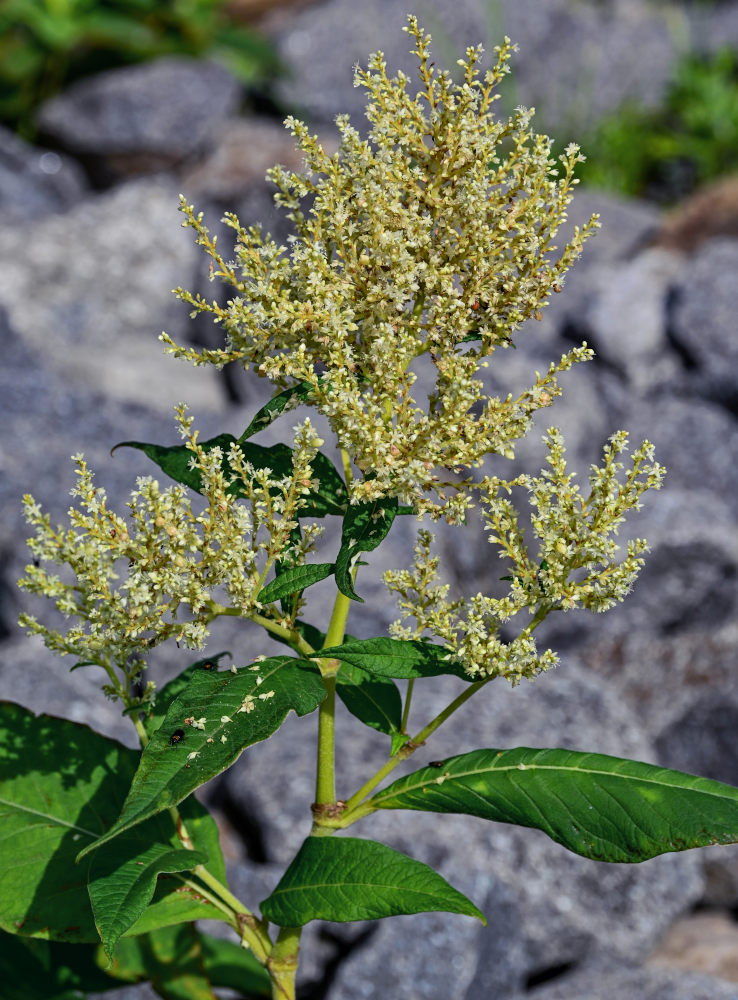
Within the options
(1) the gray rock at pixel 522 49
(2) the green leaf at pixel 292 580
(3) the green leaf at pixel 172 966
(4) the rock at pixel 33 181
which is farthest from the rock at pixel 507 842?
(1) the gray rock at pixel 522 49

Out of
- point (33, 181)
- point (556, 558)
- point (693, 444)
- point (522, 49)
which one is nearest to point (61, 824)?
point (556, 558)

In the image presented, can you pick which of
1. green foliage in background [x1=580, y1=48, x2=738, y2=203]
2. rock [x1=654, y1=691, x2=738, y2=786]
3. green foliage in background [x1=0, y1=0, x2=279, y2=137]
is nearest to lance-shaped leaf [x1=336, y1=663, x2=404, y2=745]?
rock [x1=654, y1=691, x2=738, y2=786]

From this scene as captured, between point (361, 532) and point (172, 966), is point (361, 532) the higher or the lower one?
the higher one

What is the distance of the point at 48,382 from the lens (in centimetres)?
716

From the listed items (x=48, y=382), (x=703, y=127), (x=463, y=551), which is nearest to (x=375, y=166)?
(x=463, y=551)

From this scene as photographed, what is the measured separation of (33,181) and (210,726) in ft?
35.3

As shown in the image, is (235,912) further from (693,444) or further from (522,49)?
(522,49)

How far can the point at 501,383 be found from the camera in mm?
7082

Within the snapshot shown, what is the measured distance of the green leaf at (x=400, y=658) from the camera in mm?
1773

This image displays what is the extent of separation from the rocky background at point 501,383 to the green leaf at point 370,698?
72.2 inches

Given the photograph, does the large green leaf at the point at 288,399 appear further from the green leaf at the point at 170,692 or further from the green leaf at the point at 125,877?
the green leaf at the point at 125,877

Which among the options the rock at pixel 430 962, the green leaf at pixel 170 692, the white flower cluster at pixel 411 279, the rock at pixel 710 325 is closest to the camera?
the white flower cluster at pixel 411 279

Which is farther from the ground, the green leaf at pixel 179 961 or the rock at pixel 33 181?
the rock at pixel 33 181

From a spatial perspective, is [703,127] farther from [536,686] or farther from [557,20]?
[536,686]
